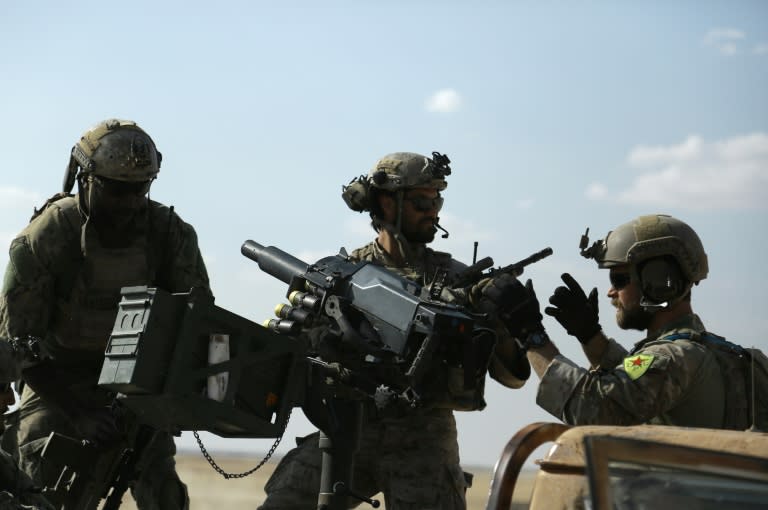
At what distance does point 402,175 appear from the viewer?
7.91 meters

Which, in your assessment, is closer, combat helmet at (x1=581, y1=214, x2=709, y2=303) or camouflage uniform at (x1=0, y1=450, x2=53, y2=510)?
camouflage uniform at (x1=0, y1=450, x2=53, y2=510)

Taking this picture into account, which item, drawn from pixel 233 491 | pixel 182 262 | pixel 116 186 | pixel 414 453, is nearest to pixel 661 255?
pixel 414 453

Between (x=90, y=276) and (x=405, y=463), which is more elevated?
(x=90, y=276)

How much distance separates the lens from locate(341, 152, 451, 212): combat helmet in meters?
7.91

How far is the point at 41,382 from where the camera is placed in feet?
22.9

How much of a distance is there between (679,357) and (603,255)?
0.84 metres

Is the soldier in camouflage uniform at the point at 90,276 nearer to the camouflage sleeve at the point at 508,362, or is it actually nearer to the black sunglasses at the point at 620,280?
the camouflage sleeve at the point at 508,362

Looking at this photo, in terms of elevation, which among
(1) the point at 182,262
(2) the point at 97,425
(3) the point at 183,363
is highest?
(1) the point at 182,262

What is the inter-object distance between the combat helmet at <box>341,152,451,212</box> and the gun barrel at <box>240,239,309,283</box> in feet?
2.04

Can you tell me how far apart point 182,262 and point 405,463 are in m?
1.70

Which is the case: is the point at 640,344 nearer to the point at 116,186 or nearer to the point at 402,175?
the point at 402,175

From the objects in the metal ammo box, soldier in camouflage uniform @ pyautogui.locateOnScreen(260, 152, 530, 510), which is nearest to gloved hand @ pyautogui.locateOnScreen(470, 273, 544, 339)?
the metal ammo box

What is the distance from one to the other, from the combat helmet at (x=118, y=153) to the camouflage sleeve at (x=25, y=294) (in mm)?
569

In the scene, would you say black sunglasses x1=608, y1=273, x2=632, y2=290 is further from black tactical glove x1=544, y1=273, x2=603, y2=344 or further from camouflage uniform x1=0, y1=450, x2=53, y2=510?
camouflage uniform x1=0, y1=450, x2=53, y2=510
